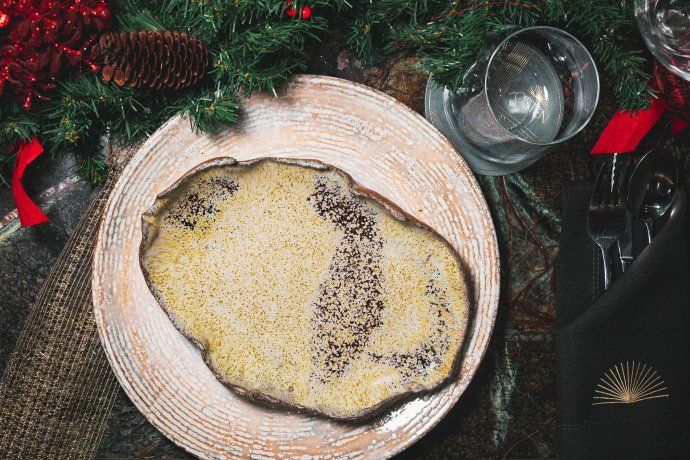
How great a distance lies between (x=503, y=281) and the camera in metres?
0.89

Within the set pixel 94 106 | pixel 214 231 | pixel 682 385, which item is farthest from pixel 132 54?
pixel 682 385

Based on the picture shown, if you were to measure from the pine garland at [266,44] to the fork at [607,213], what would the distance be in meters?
0.11

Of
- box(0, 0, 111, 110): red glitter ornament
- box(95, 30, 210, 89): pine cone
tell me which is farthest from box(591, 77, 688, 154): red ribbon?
box(0, 0, 111, 110): red glitter ornament

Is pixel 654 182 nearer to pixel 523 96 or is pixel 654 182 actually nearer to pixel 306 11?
pixel 523 96

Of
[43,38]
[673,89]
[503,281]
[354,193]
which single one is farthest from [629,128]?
[43,38]

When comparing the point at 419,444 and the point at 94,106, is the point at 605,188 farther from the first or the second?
the point at 94,106

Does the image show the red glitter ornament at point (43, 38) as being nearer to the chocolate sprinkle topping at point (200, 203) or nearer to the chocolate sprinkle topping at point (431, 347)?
the chocolate sprinkle topping at point (200, 203)

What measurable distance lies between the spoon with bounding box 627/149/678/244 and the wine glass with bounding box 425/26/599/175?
0.14 meters

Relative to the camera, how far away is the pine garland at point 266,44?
736mm

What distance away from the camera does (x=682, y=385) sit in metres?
0.85

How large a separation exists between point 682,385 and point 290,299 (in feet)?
1.88

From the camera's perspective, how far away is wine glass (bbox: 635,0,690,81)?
73 cm

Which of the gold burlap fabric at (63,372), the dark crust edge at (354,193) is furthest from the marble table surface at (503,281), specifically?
the dark crust edge at (354,193)

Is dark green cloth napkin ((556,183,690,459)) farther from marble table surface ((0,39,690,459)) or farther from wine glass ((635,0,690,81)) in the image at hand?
wine glass ((635,0,690,81))
